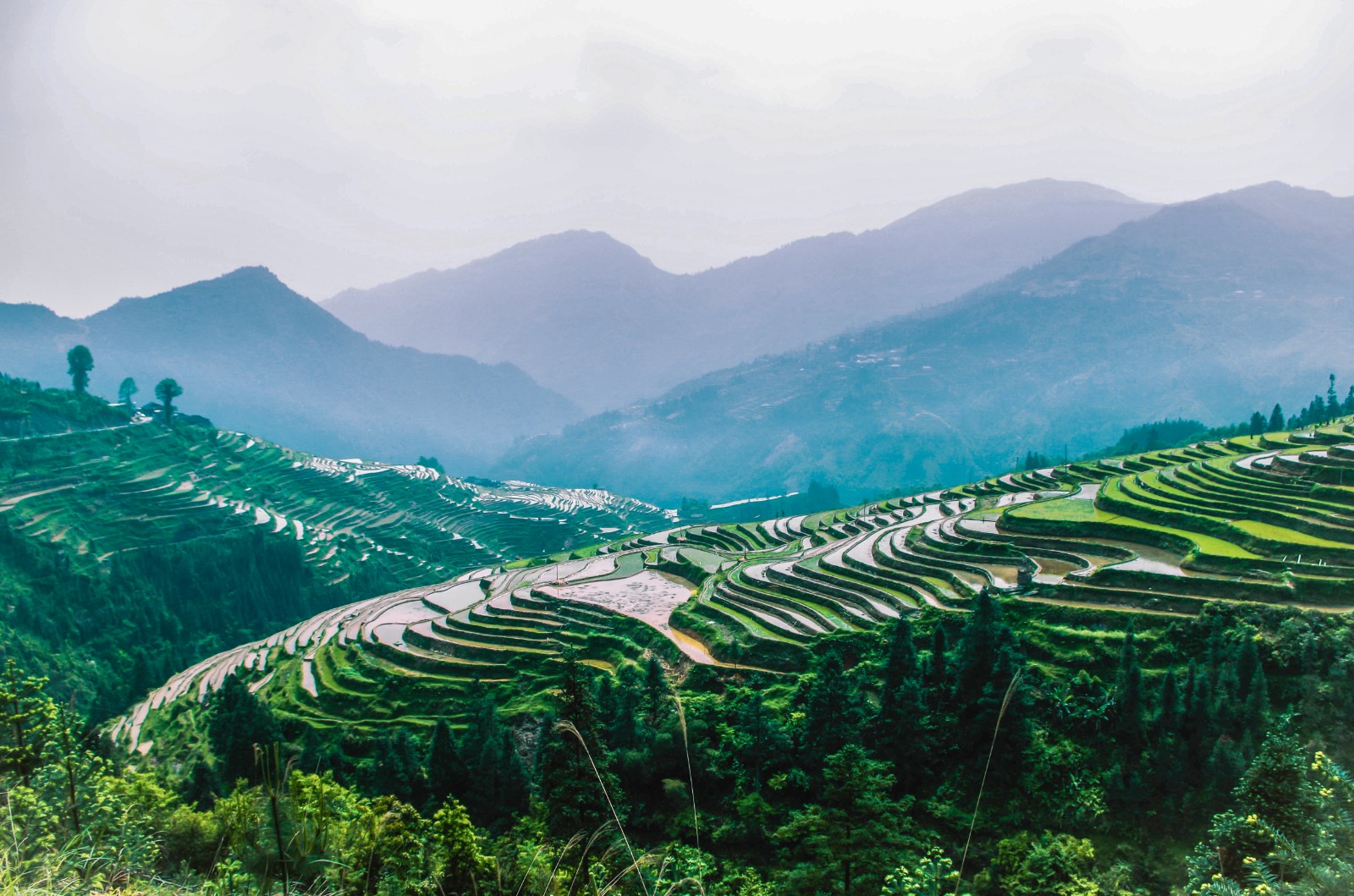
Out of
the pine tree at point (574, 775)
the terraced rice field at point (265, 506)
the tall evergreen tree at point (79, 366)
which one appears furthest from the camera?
the tall evergreen tree at point (79, 366)

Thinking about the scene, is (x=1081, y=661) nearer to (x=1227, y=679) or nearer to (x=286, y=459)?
(x=1227, y=679)

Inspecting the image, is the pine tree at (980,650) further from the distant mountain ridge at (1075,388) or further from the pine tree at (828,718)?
the distant mountain ridge at (1075,388)


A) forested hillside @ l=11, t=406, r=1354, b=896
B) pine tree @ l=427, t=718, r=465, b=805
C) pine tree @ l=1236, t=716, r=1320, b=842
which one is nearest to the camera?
forested hillside @ l=11, t=406, r=1354, b=896

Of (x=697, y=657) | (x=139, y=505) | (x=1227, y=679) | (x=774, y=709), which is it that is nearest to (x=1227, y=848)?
(x=1227, y=679)

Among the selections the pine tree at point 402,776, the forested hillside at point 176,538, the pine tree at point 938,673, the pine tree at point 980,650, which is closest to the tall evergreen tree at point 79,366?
the forested hillside at point 176,538

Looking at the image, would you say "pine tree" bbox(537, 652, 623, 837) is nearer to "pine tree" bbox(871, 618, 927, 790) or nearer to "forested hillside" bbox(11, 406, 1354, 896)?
"forested hillside" bbox(11, 406, 1354, 896)

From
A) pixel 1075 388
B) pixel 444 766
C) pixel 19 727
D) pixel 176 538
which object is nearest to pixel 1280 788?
pixel 444 766

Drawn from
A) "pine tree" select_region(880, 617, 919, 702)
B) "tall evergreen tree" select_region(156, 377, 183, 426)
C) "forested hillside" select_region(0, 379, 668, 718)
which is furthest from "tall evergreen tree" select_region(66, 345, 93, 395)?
"pine tree" select_region(880, 617, 919, 702)
